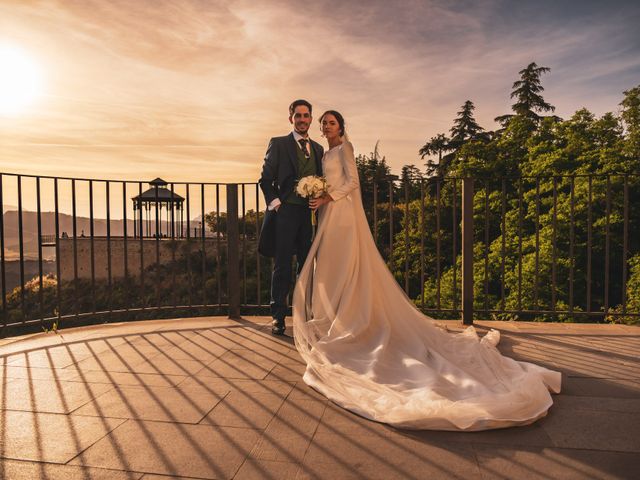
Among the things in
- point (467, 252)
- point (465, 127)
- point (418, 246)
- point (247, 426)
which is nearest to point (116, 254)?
point (418, 246)

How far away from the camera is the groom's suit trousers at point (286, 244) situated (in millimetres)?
4004

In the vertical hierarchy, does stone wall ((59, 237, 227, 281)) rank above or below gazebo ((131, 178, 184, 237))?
below

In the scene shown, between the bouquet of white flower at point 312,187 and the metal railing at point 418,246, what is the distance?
674 millimetres

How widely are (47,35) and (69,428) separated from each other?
4.36m

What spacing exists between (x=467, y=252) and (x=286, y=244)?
177 cm

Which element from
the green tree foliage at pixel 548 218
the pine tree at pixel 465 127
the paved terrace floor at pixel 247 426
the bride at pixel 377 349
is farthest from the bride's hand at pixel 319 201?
the pine tree at pixel 465 127

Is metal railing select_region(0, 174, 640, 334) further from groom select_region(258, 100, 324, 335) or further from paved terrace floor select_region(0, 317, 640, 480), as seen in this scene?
paved terrace floor select_region(0, 317, 640, 480)

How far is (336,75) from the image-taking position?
5.79 metres

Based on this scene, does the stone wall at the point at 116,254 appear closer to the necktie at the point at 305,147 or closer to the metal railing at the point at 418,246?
the metal railing at the point at 418,246

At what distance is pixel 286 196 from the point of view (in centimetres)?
395

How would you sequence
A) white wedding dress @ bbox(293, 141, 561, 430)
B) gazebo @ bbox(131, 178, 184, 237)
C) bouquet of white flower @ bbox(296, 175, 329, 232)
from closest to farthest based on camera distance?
white wedding dress @ bbox(293, 141, 561, 430)
bouquet of white flower @ bbox(296, 175, 329, 232)
gazebo @ bbox(131, 178, 184, 237)

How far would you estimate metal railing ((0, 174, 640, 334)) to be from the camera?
4.30 m

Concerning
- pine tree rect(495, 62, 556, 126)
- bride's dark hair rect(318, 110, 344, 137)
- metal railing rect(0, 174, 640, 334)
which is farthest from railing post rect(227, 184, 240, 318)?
pine tree rect(495, 62, 556, 126)

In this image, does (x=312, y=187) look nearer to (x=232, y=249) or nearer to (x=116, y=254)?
(x=232, y=249)
